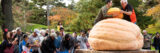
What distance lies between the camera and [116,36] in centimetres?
472

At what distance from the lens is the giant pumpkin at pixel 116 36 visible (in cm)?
472

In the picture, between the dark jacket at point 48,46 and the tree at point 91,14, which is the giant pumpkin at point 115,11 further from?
the tree at point 91,14

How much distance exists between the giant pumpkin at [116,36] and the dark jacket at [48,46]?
500 centimetres

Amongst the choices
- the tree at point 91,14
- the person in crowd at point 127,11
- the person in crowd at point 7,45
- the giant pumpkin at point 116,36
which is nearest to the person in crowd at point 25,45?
the person in crowd at point 7,45

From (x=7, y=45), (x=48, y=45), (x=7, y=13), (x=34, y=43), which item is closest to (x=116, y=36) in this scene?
(x=7, y=45)

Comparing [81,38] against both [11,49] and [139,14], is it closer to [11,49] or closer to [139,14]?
[11,49]

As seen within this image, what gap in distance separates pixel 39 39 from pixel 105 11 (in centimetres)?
577

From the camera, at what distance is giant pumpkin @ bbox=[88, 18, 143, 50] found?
15.5 feet

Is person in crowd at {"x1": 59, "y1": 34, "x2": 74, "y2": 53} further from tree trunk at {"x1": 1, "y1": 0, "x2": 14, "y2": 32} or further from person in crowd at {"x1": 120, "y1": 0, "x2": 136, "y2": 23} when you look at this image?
tree trunk at {"x1": 1, "y1": 0, "x2": 14, "y2": 32}

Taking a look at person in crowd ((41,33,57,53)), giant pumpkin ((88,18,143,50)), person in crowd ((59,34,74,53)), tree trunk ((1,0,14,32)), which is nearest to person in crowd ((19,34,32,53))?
person in crowd ((41,33,57,53))

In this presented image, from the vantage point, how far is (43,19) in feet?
172

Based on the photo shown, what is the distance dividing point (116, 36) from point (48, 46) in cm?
539

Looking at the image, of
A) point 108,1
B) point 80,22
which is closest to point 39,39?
point 108,1

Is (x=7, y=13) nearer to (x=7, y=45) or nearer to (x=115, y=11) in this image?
(x=7, y=45)
